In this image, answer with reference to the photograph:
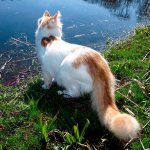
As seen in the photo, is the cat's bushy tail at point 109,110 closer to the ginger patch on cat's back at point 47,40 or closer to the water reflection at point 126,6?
the ginger patch on cat's back at point 47,40

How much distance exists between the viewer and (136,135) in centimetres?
485

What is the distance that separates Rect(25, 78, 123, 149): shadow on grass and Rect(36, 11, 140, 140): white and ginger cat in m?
0.16

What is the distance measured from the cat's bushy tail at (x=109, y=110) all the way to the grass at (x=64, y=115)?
0.90ft

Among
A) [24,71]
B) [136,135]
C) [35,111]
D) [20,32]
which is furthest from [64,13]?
[136,135]

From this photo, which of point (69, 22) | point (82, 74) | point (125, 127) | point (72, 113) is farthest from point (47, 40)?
point (69, 22)

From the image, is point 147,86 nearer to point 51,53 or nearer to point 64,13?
point 51,53

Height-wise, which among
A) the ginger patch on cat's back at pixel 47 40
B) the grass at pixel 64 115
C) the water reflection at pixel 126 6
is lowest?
the grass at pixel 64 115

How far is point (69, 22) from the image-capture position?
11453mm

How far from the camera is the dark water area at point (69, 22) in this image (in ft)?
28.8

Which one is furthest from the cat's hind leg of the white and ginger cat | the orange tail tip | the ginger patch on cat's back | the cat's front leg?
the orange tail tip

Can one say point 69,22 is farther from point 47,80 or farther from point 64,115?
point 64,115

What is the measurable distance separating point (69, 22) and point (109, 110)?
674cm

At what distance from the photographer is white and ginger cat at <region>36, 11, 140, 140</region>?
4746mm

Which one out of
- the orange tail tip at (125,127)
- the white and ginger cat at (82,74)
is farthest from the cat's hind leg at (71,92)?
the orange tail tip at (125,127)
